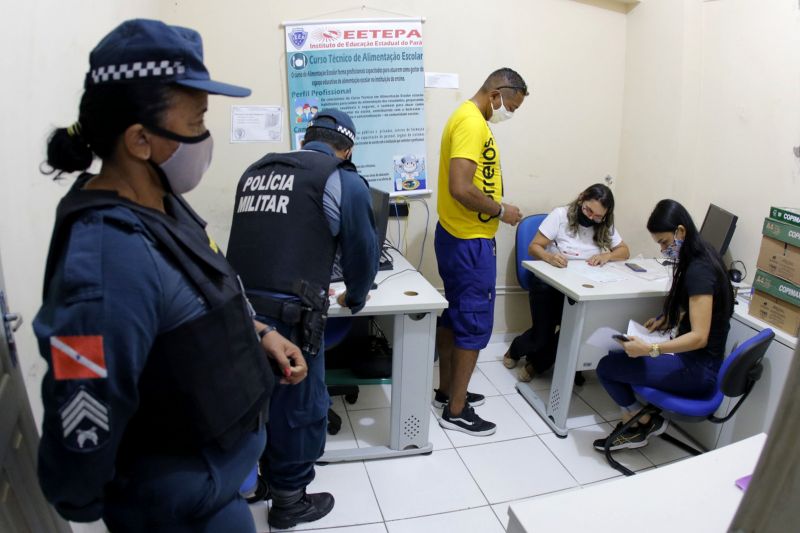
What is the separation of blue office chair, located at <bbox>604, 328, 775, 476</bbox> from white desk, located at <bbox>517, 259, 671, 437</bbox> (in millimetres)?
303

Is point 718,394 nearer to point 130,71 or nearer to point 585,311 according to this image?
point 585,311

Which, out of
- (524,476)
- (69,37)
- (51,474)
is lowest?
(524,476)

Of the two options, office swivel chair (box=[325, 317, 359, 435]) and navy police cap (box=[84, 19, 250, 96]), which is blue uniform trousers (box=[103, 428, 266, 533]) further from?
office swivel chair (box=[325, 317, 359, 435])

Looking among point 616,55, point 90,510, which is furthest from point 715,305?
point 90,510

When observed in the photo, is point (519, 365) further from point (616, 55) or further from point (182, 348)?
point (182, 348)

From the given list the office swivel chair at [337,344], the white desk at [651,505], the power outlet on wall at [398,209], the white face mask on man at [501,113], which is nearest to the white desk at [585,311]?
the white face mask on man at [501,113]

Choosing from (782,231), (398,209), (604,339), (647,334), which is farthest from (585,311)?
(398,209)

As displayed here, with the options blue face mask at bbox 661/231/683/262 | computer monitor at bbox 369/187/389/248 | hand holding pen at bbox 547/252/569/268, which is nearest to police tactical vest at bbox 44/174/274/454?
computer monitor at bbox 369/187/389/248

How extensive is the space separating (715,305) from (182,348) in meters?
2.05

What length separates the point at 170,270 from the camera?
0.78 meters

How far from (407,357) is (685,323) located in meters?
1.21

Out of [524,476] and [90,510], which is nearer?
[90,510]

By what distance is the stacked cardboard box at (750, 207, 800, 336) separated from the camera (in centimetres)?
191

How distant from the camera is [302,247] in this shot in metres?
1.51
